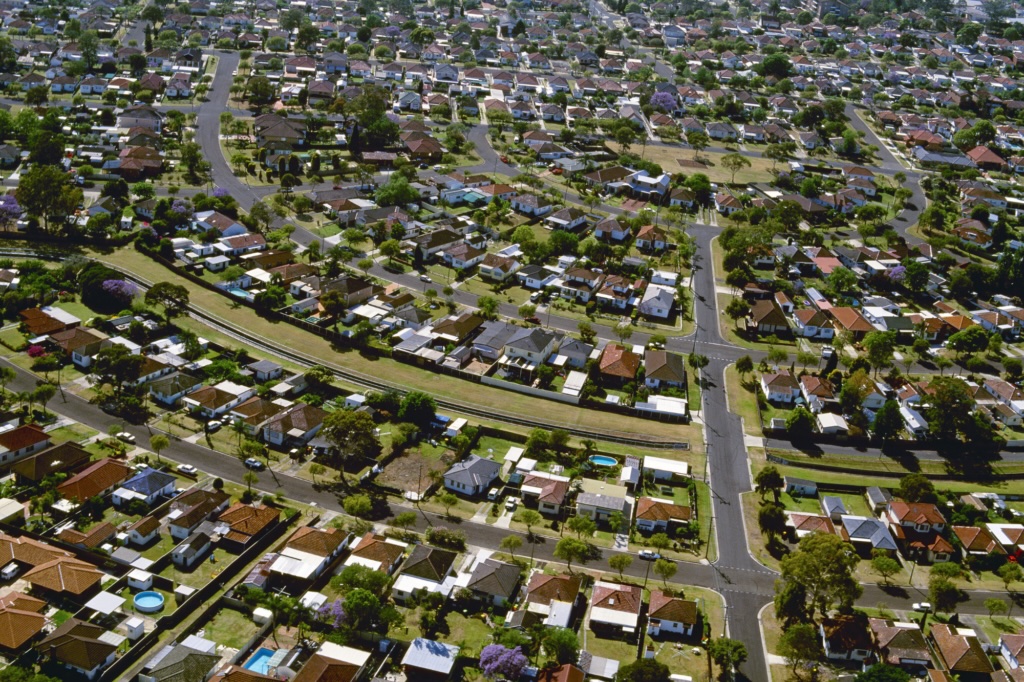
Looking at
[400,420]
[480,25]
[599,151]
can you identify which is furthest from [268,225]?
[480,25]

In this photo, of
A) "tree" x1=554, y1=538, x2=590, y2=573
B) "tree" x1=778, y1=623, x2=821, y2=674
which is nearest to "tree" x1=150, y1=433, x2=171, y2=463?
"tree" x1=554, y1=538, x2=590, y2=573

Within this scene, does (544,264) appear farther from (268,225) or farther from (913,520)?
(913,520)

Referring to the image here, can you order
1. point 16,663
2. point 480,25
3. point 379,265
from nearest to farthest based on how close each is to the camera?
1. point 16,663
2. point 379,265
3. point 480,25

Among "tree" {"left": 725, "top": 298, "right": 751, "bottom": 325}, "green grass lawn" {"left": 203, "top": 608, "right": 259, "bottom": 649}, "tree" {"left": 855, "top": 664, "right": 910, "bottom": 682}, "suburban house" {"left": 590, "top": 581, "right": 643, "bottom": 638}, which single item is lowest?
"suburban house" {"left": 590, "top": 581, "right": 643, "bottom": 638}

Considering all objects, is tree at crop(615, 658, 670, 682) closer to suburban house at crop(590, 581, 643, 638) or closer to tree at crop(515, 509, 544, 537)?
suburban house at crop(590, 581, 643, 638)

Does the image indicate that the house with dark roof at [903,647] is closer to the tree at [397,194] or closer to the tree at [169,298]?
the tree at [169,298]

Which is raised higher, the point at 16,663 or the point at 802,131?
the point at 802,131

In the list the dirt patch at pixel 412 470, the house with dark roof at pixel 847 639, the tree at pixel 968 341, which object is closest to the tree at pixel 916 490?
the house with dark roof at pixel 847 639
